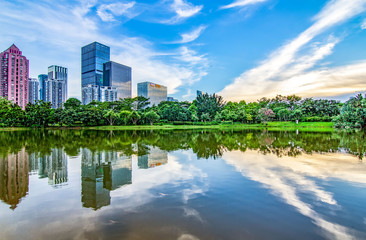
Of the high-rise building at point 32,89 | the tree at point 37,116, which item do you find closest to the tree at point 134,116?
the tree at point 37,116

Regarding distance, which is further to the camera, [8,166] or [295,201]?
[8,166]

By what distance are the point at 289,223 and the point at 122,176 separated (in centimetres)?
515

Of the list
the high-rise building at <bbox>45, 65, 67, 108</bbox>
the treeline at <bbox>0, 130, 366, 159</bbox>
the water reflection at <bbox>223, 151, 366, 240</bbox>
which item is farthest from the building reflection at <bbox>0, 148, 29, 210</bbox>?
the high-rise building at <bbox>45, 65, 67, 108</bbox>

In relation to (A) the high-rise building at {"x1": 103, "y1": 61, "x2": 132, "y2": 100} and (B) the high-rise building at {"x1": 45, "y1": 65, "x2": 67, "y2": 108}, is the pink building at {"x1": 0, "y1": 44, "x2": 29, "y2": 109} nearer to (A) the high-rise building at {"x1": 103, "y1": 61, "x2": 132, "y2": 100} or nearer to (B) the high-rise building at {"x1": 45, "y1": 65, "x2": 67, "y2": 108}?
(B) the high-rise building at {"x1": 45, "y1": 65, "x2": 67, "y2": 108}

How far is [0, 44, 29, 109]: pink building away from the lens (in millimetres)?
96938

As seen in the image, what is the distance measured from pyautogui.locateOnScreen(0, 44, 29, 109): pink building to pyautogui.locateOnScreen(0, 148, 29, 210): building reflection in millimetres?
115732

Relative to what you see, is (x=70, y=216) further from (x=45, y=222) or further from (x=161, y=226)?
(x=161, y=226)

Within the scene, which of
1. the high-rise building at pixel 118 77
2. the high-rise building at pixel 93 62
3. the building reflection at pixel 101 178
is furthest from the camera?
the high-rise building at pixel 93 62

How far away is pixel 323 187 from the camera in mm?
5570

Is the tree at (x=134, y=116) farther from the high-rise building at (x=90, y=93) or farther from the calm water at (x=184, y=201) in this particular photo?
the high-rise building at (x=90, y=93)

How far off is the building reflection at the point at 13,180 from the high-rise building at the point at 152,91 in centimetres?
13879

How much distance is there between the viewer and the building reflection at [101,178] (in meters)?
4.90

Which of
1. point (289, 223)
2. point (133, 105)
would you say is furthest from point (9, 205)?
point (133, 105)

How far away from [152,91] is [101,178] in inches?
5710
